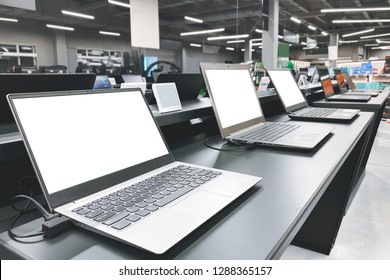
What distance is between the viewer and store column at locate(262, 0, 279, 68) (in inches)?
223

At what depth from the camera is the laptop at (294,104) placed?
5.10 feet

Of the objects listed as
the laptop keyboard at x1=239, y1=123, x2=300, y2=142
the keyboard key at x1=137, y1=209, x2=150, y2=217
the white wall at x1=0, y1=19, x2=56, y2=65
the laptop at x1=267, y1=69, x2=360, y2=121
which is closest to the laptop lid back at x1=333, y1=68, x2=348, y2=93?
the laptop at x1=267, y1=69, x2=360, y2=121

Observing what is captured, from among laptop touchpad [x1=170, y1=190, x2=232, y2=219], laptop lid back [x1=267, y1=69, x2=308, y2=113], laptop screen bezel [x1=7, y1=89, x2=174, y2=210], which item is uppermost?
laptop lid back [x1=267, y1=69, x2=308, y2=113]

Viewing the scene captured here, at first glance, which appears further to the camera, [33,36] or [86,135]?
[33,36]

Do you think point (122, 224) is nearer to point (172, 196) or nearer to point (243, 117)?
point (172, 196)

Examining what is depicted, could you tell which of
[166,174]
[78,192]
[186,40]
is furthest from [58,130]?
[186,40]

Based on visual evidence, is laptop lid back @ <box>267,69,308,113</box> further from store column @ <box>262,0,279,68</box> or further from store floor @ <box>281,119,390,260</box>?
store column @ <box>262,0,279,68</box>

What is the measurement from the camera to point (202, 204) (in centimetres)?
55

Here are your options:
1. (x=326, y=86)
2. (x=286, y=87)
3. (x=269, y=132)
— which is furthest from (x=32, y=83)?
(x=326, y=86)

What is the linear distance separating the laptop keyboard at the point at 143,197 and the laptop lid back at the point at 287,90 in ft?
→ 3.59

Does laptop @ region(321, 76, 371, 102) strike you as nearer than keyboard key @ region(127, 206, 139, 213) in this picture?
No

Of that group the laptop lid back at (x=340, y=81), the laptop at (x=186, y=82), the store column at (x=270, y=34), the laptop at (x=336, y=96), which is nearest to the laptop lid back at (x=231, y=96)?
the laptop at (x=186, y=82)

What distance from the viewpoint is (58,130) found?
56cm

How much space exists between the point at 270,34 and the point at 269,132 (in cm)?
513
